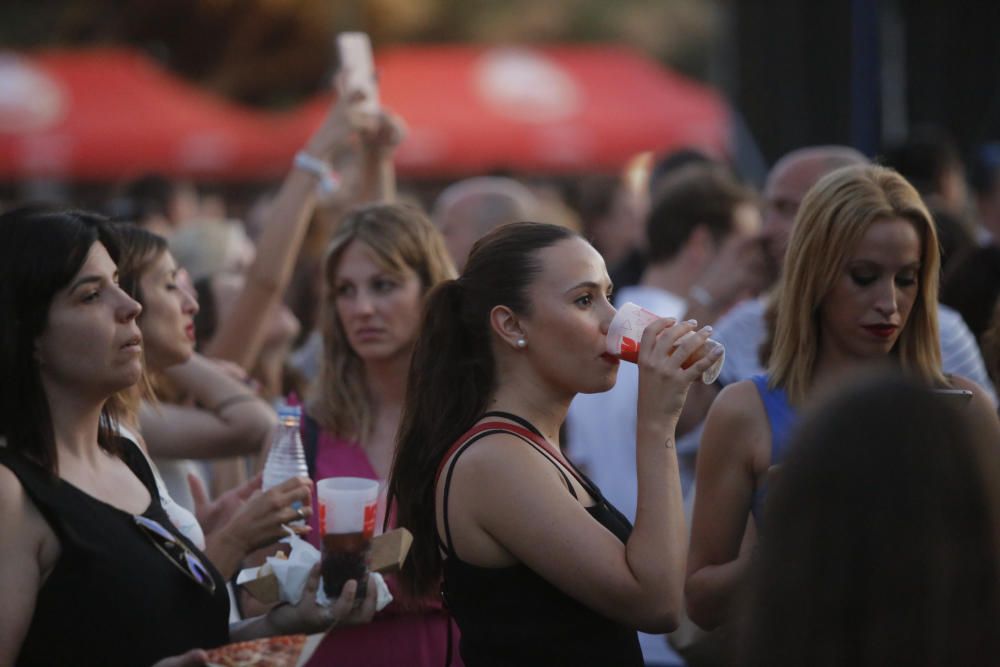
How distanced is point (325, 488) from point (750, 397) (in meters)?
1.11

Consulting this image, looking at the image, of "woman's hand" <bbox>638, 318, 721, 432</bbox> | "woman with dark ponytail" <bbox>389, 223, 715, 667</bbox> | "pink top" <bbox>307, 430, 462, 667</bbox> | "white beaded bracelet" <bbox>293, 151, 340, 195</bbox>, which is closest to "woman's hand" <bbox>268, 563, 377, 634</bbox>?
"woman with dark ponytail" <bbox>389, 223, 715, 667</bbox>

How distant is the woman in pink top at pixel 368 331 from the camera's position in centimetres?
362

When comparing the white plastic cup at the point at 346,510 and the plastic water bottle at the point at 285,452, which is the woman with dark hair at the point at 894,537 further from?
the plastic water bottle at the point at 285,452

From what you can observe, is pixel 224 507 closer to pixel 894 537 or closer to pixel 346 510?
pixel 346 510

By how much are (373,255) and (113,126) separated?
52.3ft

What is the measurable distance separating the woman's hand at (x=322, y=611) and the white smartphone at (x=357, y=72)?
2501 millimetres

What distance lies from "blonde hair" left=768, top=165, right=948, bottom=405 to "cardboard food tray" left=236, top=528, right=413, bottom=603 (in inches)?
42.4

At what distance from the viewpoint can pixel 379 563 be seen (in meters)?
2.46

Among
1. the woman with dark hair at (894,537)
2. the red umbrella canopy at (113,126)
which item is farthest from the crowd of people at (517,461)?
the red umbrella canopy at (113,126)

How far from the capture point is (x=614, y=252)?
745 centimetres

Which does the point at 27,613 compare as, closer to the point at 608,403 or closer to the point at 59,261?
the point at 59,261

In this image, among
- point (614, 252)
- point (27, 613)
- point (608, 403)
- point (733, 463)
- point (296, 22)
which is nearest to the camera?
point (27, 613)

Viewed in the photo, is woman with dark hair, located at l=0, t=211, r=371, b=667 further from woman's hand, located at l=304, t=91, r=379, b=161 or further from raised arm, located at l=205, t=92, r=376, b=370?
woman's hand, located at l=304, t=91, r=379, b=161

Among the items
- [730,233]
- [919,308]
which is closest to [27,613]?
[919,308]
